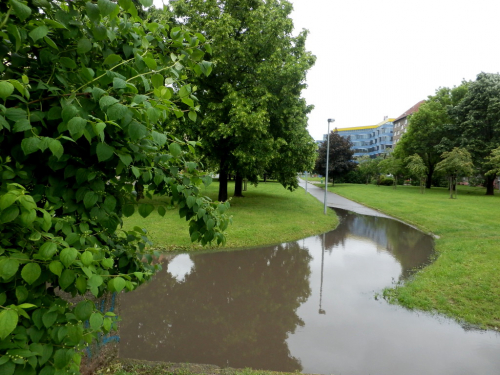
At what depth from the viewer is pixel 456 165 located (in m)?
28.9

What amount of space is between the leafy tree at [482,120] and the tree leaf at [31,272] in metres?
39.0

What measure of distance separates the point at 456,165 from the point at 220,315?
101 ft

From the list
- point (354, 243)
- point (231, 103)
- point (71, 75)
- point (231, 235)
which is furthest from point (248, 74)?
point (71, 75)

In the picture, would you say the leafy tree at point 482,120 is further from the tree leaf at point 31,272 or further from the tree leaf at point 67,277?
the tree leaf at point 31,272

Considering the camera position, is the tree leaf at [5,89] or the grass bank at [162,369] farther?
the grass bank at [162,369]

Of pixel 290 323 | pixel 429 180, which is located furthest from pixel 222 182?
pixel 429 180

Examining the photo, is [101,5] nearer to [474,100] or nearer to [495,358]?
[495,358]

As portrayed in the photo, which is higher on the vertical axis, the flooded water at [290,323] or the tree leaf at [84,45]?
the tree leaf at [84,45]

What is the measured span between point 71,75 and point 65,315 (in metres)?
1.21

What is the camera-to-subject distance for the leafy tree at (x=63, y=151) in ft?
4.34

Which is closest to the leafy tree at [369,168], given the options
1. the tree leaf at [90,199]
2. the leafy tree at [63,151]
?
the leafy tree at [63,151]

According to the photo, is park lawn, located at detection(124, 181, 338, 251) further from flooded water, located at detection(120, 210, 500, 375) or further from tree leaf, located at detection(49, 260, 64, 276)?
tree leaf, located at detection(49, 260, 64, 276)

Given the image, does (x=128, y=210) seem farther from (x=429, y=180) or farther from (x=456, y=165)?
(x=429, y=180)

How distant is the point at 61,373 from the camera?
1414mm
